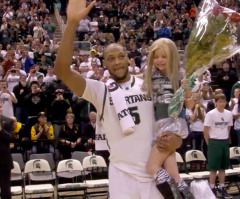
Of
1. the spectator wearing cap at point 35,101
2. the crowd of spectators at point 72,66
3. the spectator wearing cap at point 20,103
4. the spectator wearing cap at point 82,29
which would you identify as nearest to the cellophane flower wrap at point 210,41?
the crowd of spectators at point 72,66

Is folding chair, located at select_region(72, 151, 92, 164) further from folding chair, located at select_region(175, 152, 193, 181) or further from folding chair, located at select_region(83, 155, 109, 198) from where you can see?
folding chair, located at select_region(175, 152, 193, 181)

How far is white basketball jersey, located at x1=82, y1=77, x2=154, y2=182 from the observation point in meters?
3.78

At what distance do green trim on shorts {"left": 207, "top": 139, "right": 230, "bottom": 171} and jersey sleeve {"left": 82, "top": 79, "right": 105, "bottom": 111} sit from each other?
748cm

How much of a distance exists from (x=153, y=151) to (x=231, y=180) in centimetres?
868

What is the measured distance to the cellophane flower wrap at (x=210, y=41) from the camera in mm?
3971

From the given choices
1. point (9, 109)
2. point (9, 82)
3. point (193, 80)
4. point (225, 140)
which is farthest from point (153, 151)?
point (9, 82)

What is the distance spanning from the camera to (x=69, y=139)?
12.2 m

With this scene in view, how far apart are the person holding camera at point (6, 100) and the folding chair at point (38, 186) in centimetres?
190

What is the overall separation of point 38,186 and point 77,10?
696cm

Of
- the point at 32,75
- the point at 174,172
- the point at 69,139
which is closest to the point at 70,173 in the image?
the point at 69,139

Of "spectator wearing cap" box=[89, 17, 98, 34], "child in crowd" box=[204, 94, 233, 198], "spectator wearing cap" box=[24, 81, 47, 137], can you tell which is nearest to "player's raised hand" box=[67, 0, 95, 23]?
"child in crowd" box=[204, 94, 233, 198]

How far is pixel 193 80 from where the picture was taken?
3.96 metres

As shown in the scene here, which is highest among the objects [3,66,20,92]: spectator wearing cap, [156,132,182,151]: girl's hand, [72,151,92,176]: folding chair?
[3,66,20,92]: spectator wearing cap

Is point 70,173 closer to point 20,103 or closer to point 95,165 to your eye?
point 95,165
